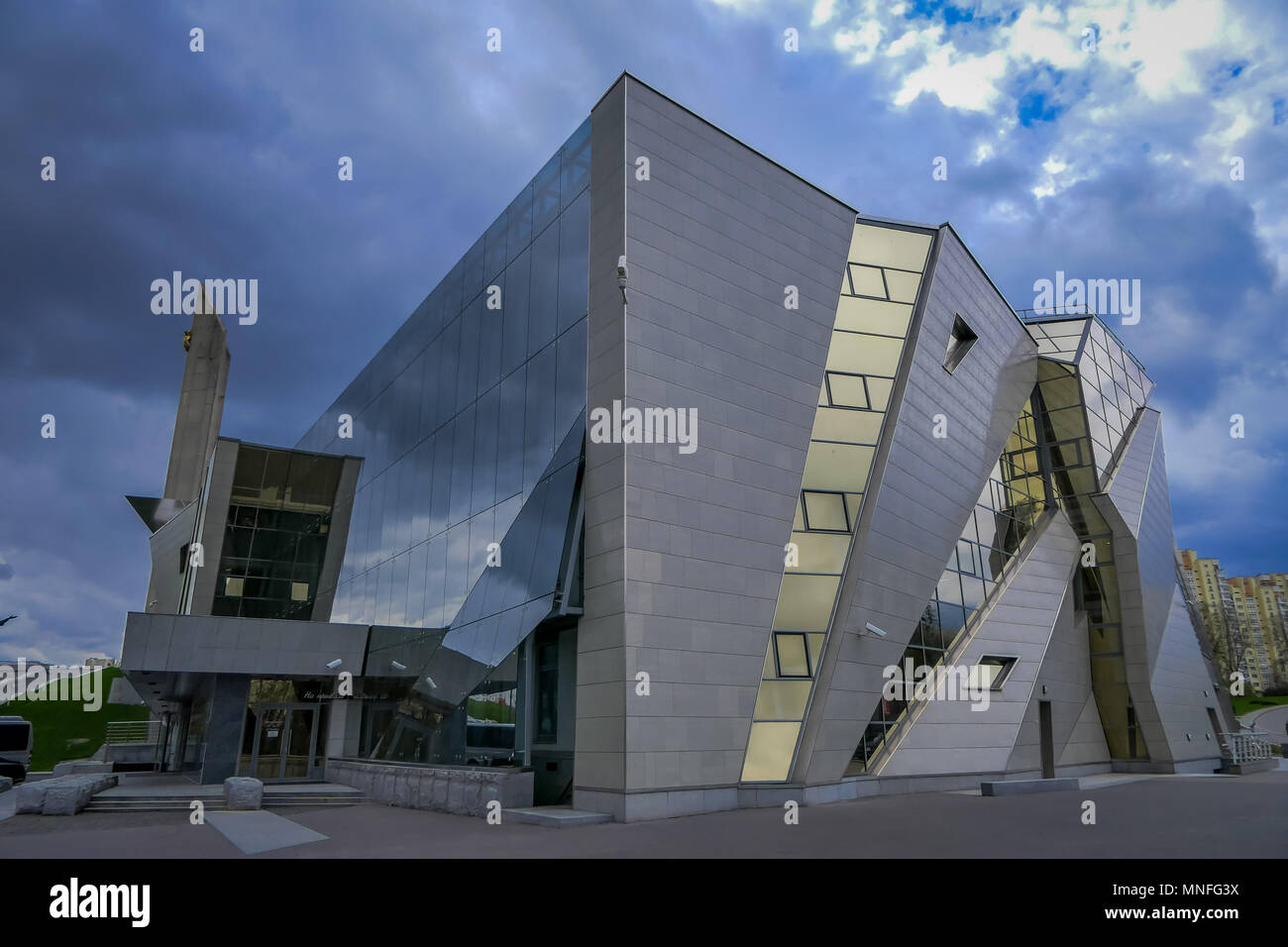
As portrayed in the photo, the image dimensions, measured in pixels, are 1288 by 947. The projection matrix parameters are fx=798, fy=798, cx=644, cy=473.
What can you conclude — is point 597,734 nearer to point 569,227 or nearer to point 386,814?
point 386,814

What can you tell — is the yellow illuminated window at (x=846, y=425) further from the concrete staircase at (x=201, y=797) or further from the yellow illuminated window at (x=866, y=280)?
the concrete staircase at (x=201, y=797)

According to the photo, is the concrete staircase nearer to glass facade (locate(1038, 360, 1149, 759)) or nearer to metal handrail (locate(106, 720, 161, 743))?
glass facade (locate(1038, 360, 1149, 759))

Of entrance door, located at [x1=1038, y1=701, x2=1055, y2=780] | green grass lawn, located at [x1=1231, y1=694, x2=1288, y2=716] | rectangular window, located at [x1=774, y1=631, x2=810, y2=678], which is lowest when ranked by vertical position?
green grass lawn, located at [x1=1231, y1=694, x2=1288, y2=716]

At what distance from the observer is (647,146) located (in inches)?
704

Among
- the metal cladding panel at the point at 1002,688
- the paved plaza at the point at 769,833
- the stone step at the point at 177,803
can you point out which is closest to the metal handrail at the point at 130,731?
the stone step at the point at 177,803

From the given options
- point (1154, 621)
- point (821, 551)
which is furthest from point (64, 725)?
point (1154, 621)

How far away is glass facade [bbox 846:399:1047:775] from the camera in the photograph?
63.1 feet

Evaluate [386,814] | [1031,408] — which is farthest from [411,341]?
[1031,408]

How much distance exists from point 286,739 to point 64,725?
194 ft

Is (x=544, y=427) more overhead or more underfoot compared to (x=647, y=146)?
more underfoot

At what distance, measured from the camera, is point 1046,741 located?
2627cm

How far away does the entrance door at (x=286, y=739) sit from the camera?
2694 centimetres

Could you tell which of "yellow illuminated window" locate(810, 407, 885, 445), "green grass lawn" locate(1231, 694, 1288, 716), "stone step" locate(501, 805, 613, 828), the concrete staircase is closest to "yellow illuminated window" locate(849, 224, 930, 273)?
"yellow illuminated window" locate(810, 407, 885, 445)

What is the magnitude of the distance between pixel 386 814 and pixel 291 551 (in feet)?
74.3
